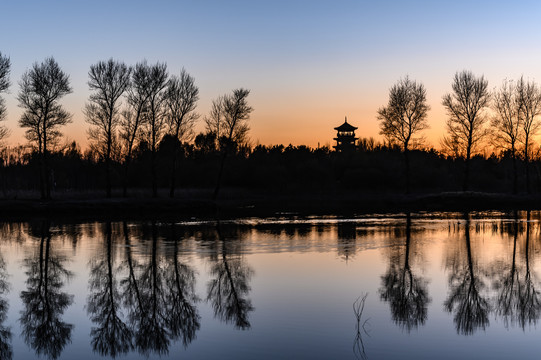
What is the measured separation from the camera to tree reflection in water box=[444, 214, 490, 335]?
43.5ft

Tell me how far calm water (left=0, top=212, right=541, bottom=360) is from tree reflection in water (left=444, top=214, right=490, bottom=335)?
0.06m

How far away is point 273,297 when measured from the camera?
1644cm

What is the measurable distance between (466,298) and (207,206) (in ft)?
144

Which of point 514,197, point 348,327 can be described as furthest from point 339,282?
point 514,197

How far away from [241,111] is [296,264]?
2069 inches

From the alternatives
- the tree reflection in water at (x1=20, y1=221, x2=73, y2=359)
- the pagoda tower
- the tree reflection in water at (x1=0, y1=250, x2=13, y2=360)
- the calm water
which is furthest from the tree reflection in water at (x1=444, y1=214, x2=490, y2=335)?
the pagoda tower

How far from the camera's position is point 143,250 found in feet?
88.0

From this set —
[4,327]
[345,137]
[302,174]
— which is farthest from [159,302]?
[345,137]

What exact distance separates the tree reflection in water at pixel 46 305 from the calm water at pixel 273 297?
5 centimetres

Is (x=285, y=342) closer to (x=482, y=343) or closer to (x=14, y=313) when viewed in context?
(x=482, y=343)

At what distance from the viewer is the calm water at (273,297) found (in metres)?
11.7

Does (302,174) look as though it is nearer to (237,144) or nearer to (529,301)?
(237,144)

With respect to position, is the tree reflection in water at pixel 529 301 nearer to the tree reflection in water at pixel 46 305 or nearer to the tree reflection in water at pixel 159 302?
the tree reflection in water at pixel 159 302

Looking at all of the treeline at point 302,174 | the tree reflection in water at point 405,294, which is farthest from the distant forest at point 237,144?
the tree reflection in water at point 405,294
